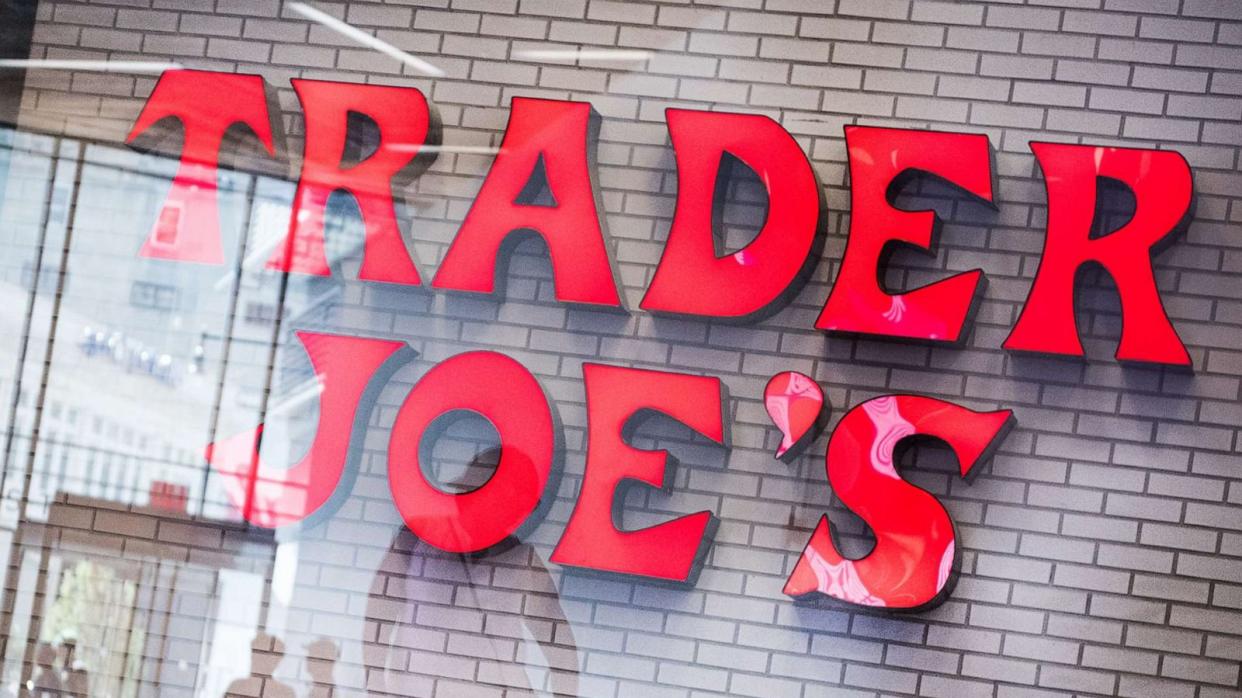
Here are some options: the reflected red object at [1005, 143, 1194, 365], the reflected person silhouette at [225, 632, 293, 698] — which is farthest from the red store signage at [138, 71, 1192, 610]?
the reflected person silhouette at [225, 632, 293, 698]

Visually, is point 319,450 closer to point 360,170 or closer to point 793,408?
point 360,170

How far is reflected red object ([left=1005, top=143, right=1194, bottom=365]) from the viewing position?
320 centimetres

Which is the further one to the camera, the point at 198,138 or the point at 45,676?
the point at 198,138

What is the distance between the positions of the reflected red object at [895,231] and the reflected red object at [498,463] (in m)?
0.90

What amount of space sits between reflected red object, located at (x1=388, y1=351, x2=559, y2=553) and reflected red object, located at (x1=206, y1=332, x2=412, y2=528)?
151mm

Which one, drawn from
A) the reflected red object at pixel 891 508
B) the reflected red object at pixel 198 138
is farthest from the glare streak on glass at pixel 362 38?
the reflected red object at pixel 891 508

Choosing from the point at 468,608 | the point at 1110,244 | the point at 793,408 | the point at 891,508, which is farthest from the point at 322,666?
the point at 1110,244

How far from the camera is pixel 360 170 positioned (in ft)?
11.9

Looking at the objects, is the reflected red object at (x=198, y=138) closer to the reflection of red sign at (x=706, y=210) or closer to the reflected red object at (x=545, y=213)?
the reflection of red sign at (x=706, y=210)

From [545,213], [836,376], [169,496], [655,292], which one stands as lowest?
[169,496]

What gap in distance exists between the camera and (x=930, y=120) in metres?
3.47

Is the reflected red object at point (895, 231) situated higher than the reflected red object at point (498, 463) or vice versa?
the reflected red object at point (895, 231)

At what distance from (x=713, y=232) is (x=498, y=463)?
3.07 ft

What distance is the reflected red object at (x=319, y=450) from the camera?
11.6ft
